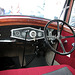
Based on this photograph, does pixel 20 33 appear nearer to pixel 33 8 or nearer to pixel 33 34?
pixel 33 34

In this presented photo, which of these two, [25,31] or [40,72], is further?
[25,31]

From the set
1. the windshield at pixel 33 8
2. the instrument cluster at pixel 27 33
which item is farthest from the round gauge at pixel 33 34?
the windshield at pixel 33 8

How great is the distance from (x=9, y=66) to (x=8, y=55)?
40 cm

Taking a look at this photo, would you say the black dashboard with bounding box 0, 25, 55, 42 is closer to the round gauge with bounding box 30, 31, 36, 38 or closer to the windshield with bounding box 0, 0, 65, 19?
the round gauge with bounding box 30, 31, 36, 38

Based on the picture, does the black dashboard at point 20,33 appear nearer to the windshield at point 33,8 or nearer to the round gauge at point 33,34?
the round gauge at point 33,34

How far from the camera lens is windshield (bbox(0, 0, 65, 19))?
64.8 inches

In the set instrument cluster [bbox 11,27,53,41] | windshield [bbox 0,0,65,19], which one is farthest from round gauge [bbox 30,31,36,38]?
windshield [bbox 0,0,65,19]

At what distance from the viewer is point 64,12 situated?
2107 millimetres

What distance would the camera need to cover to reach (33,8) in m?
1.79

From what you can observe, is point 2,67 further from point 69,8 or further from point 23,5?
point 69,8

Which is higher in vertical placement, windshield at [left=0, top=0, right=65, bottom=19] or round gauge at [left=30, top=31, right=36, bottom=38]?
windshield at [left=0, top=0, right=65, bottom=19]

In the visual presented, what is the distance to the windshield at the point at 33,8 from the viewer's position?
165 cm

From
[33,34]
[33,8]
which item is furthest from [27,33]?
[33,8]

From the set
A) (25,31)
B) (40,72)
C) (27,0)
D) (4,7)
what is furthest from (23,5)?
(40,72)
